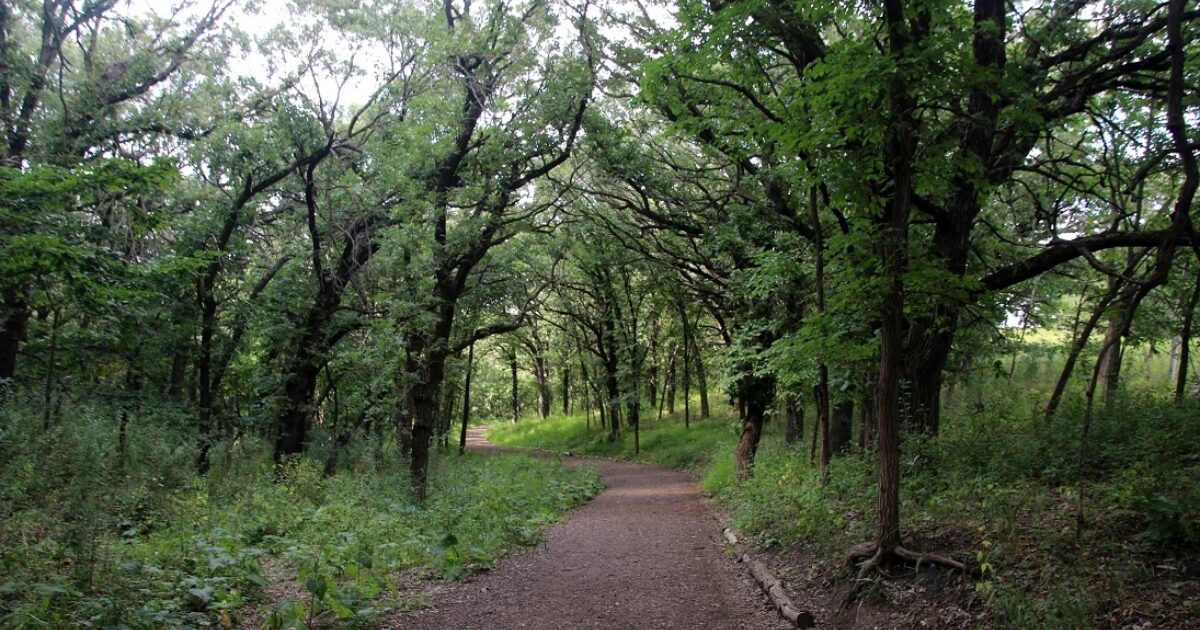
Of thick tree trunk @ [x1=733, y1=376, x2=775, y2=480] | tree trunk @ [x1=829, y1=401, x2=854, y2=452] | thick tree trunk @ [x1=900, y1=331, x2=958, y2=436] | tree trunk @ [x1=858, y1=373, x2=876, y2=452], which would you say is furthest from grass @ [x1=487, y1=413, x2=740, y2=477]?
thick tree trunk @ [x1=900, y1=331, x2=958, y2=436]

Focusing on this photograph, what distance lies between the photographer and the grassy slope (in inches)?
171

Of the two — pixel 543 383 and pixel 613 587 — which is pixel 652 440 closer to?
pixel 543 383

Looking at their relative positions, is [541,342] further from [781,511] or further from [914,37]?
[914,37]

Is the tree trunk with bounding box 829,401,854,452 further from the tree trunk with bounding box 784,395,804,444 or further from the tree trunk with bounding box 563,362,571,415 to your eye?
the tree trunk with bounding box 563,362,571,415

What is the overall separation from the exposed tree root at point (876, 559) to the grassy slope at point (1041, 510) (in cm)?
20

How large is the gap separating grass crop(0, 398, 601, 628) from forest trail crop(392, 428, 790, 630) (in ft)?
1.46

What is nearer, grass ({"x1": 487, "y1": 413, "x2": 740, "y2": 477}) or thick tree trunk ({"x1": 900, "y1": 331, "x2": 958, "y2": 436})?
thick tree trunk ({"x1": 900, "y1": 331, "x2": 958, "y2": 436})

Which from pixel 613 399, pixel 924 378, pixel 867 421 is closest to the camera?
pixel 924 378

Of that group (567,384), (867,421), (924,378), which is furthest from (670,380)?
(924,378)

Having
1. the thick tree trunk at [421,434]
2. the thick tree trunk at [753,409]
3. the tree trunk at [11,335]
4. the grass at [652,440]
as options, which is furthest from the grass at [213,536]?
the grass at [652,440]

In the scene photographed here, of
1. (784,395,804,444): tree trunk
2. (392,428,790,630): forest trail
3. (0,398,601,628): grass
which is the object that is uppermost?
(784,395,804,444): tree trunk

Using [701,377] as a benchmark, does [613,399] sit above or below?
below

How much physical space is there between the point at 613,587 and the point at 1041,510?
420 centimetres

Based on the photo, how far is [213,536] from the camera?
7371mm
